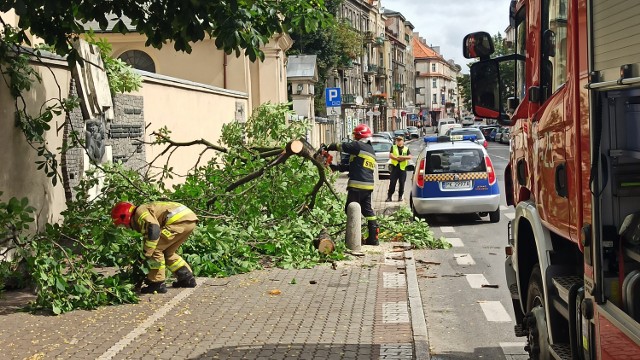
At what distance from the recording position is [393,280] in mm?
11320

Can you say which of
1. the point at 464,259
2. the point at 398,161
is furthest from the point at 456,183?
the point at 398,161

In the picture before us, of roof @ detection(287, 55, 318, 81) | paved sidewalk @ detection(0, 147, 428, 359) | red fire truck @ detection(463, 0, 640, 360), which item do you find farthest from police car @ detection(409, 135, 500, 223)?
roof @ detection(287, 55, 318, 81)

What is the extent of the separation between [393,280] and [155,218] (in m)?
3.17

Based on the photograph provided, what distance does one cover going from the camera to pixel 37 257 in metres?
9.25

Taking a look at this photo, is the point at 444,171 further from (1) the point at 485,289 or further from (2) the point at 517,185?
(2) the point at 517,185

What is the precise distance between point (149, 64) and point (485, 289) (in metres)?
21.6

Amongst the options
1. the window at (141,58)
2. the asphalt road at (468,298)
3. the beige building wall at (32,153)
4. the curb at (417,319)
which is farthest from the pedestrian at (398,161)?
the beige building wall at (32,153)

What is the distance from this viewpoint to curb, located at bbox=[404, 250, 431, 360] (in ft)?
24.8

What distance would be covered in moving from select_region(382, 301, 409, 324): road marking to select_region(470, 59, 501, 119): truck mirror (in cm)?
276

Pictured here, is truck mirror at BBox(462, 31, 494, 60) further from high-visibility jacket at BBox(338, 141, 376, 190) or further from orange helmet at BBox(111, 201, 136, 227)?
high-visibility jacket at BBox(338, 141, 376, 190)

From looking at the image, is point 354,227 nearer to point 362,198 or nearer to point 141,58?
point 362,198

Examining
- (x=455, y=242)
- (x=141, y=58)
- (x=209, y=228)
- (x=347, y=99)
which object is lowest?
(x=455, y=242)

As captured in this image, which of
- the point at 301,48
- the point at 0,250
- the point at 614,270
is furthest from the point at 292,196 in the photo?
the point at 301,48

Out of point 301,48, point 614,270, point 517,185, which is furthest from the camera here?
point 301,48
